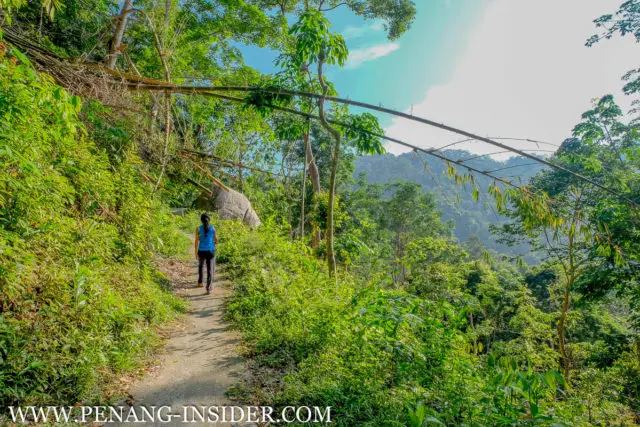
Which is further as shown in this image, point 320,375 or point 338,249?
point 338,249

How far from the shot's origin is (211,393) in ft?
11.2

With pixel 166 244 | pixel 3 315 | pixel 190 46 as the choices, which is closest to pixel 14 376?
pixel 3 315

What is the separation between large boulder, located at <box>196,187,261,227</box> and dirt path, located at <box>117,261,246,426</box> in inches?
341

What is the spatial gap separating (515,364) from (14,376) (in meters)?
4.23

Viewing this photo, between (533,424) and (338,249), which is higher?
(338,249)

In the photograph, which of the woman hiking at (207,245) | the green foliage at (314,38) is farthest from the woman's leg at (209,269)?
the green foliage at (314,38)

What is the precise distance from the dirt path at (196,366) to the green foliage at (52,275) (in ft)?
1.19

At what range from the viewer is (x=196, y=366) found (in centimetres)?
393

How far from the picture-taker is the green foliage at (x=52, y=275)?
2748 mm

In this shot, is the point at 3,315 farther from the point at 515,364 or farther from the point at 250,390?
the point at 515,364

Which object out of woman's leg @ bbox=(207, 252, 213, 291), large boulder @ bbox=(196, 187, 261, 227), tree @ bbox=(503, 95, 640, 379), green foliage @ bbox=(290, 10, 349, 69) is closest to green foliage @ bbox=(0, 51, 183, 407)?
woman's leg @ bbox=(207, 252, 213, 291)

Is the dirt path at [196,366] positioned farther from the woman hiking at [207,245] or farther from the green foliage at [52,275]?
the woman hiking at [207,245]

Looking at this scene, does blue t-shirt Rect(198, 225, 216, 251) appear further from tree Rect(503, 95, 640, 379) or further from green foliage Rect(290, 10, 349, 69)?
tree Rect(503, 95, 640, 379)

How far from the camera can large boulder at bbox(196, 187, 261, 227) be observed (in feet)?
47.6
